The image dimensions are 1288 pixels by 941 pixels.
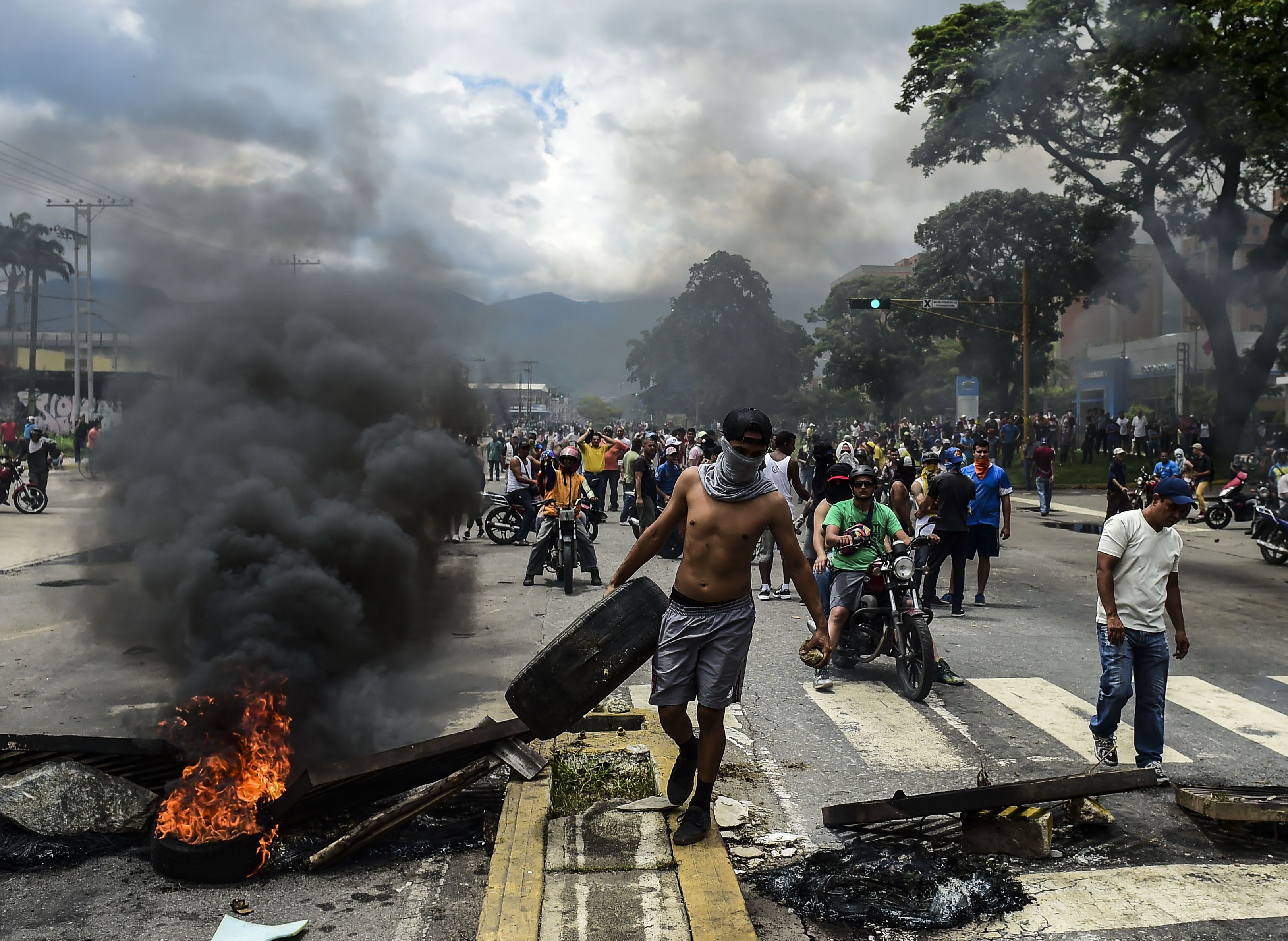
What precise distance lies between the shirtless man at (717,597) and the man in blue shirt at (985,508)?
6465mm

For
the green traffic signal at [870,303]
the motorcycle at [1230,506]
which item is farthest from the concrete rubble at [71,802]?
the green traffic signal at [870,303]

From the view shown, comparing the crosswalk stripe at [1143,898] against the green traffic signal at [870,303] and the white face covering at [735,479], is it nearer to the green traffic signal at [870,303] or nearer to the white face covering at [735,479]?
the white face covering at [735,479]

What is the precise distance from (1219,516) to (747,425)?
1852cm

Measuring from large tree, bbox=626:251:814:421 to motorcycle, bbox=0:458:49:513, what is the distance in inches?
2812

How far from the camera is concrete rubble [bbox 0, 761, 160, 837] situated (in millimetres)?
4598

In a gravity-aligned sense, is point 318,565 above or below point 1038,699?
above

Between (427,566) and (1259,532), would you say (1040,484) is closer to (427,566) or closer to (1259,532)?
(1259,532)

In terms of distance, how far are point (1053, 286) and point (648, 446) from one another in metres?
31.9

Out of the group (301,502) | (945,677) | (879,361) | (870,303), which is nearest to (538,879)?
(301,502)

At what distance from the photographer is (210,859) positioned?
166 inches

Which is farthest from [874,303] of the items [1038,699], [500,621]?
[1038,699]

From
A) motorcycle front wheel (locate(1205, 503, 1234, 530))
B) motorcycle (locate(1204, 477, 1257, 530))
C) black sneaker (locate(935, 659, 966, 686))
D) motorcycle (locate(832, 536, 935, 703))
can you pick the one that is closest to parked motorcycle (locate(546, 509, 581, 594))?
motorcycle (locate(832, 536, 935, 703))

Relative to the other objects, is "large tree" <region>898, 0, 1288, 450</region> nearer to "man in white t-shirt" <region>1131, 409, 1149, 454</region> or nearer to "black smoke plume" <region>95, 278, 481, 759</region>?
"man in white t-shirt" <region>1131, 409, 1149, 454</region>

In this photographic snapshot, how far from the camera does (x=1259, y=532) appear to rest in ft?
50.3
